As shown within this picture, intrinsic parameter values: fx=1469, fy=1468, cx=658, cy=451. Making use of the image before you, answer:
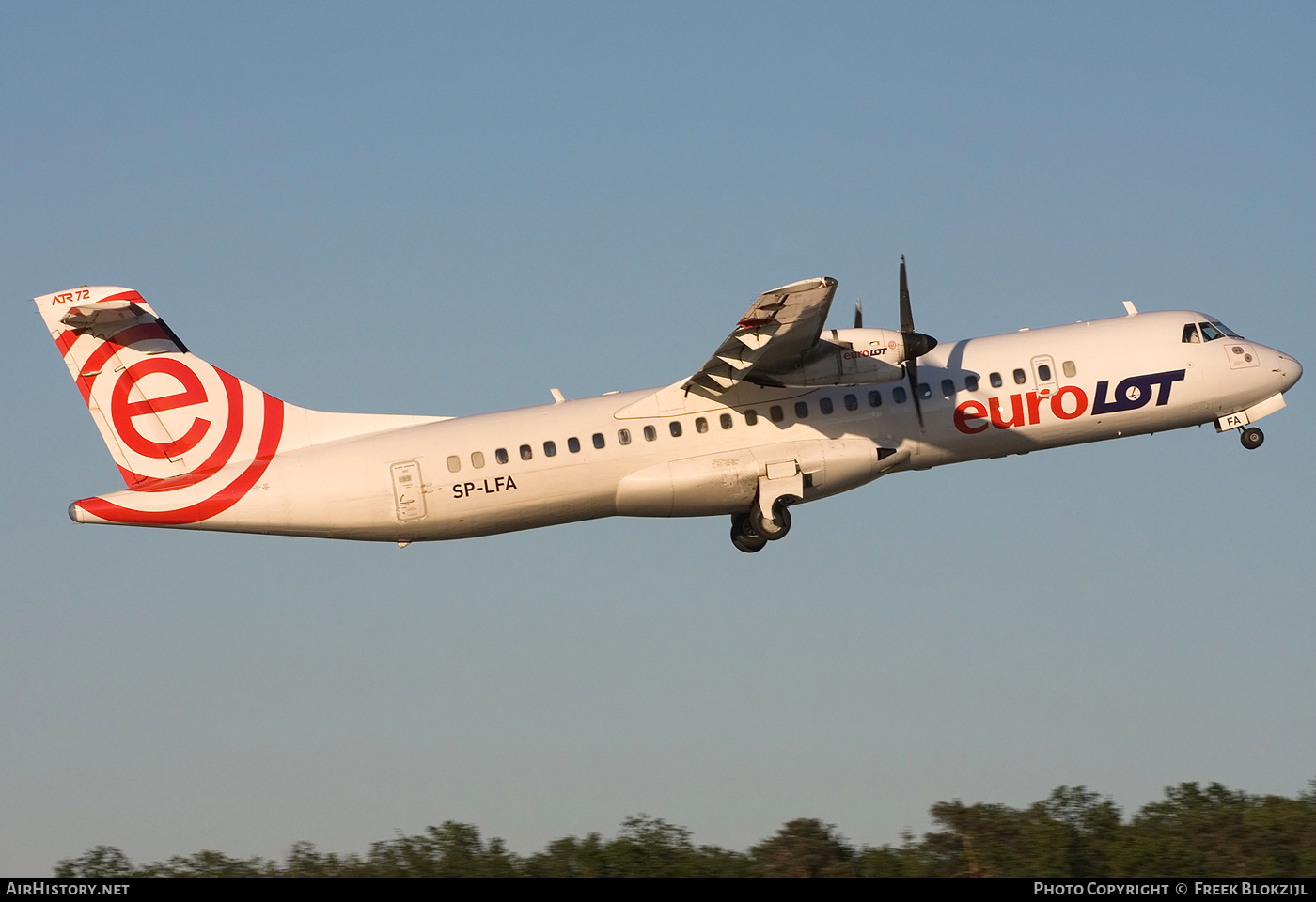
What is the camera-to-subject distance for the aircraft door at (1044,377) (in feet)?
82.6

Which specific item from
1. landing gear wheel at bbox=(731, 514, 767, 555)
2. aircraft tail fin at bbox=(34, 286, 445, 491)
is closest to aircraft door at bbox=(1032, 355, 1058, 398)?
landing gear wheel at bbox=(731, 514, 767, 555)

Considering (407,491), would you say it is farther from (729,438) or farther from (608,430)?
(729,438)

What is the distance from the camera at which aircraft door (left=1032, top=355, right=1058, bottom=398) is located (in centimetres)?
2517

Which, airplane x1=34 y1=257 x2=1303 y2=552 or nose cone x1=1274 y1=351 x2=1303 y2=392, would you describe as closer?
airplane x1=34 y1=257 x2=1303 y2=552

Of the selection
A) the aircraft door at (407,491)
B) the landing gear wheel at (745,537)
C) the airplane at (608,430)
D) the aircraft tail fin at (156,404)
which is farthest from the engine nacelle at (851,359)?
the aircraft tail fin at (156,404)

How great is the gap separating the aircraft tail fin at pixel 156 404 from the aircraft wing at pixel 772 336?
5555mm

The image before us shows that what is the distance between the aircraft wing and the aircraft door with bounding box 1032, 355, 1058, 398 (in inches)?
180

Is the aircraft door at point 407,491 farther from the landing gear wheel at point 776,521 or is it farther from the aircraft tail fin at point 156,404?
the landing gear wheel at point 776,521

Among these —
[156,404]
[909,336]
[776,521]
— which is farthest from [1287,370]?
[156,404]

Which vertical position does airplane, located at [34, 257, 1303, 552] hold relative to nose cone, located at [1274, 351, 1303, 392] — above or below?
below

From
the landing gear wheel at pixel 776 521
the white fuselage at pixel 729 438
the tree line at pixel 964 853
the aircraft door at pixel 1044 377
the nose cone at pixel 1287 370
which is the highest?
the nose cone at pixel 1287 370

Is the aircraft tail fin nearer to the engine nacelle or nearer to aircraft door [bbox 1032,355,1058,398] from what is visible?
the engine nacelle
